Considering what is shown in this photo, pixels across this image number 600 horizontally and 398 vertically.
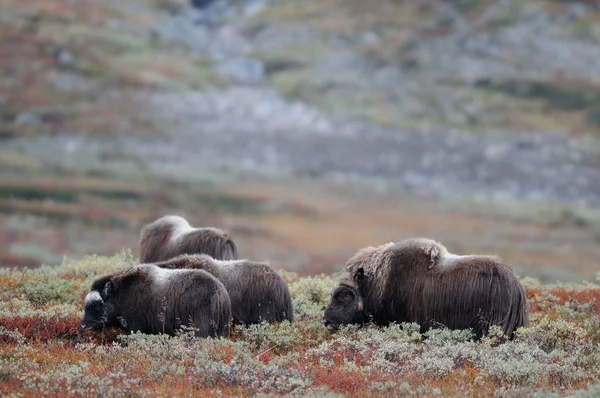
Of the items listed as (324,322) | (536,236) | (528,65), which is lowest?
(536,236)

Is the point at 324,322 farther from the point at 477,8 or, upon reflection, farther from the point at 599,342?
the point at 477,8

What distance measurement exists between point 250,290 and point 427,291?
2232 millimetres

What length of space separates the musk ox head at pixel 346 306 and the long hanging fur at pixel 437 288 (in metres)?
0.07

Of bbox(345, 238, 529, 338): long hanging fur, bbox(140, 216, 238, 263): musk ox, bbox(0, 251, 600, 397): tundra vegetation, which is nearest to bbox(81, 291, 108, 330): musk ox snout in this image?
bbox(0, 251, 600, 397): tundra vegetation

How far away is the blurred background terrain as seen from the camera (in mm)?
45031

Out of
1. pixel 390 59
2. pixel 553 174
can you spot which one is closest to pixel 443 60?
pixel 390 59

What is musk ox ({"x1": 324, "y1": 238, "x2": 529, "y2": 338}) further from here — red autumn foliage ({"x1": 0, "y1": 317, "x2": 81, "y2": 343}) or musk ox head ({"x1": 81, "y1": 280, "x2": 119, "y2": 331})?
red autumn foliage ({"x1": 0, "y1": 317, "x2": 81, "y2": 343})

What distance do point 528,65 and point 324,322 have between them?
73184 mm

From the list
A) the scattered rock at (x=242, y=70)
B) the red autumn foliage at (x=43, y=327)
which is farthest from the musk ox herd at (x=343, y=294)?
the scattered rock at (x=242, y=70)

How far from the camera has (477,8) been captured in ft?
292

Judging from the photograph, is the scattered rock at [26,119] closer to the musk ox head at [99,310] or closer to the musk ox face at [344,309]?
the musk ox head at [99,310]

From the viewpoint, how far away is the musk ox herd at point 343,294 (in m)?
10.4

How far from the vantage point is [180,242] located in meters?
13.8

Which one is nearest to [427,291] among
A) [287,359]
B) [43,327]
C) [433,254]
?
[433,254]
